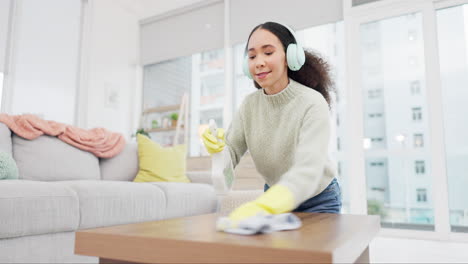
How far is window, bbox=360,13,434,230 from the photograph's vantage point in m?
3.36

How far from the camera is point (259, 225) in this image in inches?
24.7

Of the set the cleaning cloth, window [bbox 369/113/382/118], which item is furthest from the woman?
window [bbox 369/113/382/118]

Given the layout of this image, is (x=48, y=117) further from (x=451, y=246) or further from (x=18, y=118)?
(x=451, y=246)

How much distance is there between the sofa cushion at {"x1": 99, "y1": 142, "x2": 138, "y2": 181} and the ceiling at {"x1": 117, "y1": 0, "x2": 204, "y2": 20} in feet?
8.11

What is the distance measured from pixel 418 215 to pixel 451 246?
0.61 metres

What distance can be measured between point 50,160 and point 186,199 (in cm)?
91

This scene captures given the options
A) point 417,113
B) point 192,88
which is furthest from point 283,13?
point 417,113

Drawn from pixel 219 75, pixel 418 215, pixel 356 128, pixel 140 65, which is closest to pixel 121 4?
pixel 140 65

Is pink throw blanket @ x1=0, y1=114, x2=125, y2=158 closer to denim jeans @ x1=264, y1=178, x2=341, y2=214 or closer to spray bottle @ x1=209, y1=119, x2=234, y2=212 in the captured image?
spray bottle @ x1=209, y1=119, x2=234, y2=212

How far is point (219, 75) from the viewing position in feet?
15.4

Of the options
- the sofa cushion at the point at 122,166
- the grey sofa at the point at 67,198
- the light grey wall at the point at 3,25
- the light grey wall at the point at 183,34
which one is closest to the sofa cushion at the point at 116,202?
the grey sofa at the point at 67,198

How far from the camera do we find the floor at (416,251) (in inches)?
88.7

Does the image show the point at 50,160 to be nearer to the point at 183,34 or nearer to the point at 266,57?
the point at 266,57

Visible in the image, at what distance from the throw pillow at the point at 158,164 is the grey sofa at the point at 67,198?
96 millimetres
